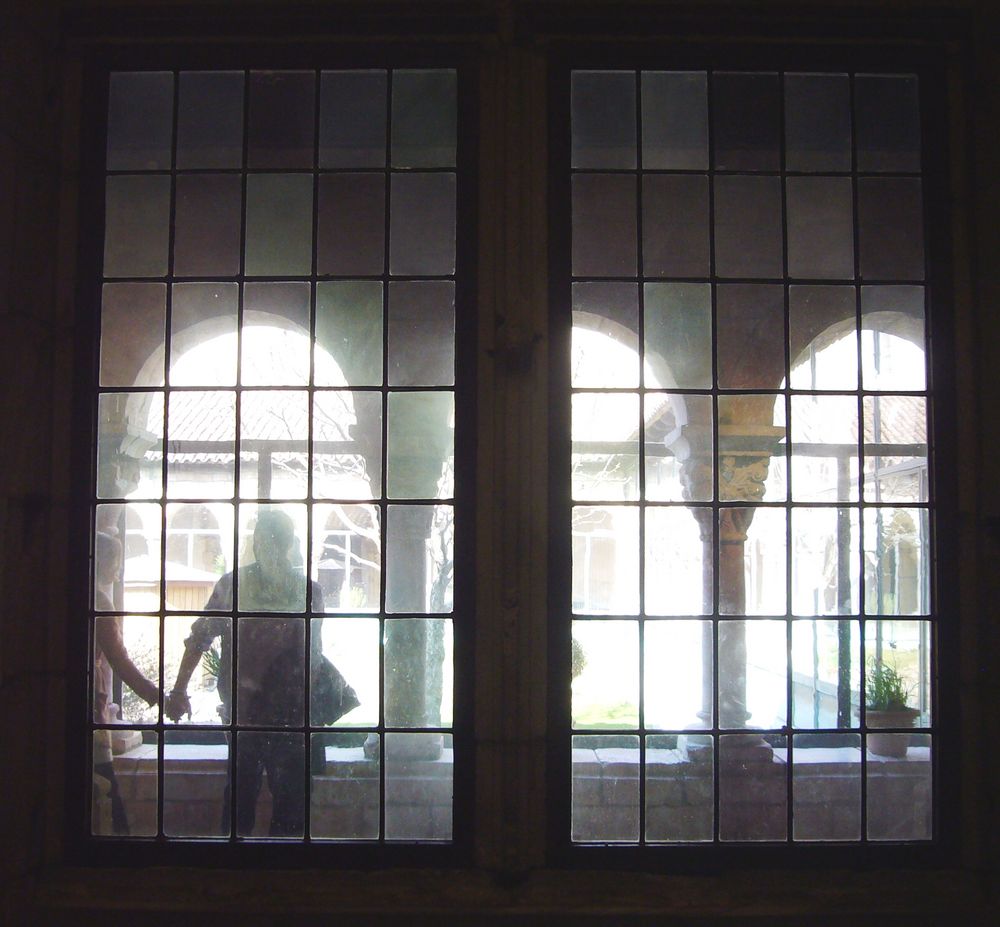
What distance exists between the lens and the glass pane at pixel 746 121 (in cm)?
257

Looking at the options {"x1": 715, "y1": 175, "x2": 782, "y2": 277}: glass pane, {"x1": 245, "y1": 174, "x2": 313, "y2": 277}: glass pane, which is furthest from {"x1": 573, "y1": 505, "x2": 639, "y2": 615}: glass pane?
{"x1": 245, "y1": 174, "x2": 313, "y2": 277}: glass pane

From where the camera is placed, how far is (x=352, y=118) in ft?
8.44

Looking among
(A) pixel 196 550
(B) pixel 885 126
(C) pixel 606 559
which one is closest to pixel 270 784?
(A) pixel 196 550

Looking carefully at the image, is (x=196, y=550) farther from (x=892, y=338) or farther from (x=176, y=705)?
(x=892, y=338)

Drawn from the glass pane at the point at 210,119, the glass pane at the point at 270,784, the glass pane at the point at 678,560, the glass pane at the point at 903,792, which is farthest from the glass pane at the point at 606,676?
the glass pane at the point at 210,119

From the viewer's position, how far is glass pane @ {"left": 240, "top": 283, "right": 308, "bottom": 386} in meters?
2.54

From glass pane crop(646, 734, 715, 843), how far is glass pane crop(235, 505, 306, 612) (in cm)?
107

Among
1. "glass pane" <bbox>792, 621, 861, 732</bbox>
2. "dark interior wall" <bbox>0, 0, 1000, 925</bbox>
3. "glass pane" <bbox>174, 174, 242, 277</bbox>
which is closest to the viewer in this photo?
"dark interior wall" <bbox>0, 0, 1000, 925</bbox>

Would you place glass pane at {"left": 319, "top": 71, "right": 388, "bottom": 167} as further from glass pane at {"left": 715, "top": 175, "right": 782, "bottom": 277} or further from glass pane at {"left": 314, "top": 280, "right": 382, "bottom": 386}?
glass pane at {"left": 715, "top": 175, "right": 782, "bottom": 277}

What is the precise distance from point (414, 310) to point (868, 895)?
82.7 inches

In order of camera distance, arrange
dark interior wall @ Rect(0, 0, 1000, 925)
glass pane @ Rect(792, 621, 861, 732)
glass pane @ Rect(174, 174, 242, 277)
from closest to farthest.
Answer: dark interior wall @ Rect(0, 0, 1000, 925), glass pane @ Rect(792, 621, 861, 732), glass pane @ Rect(174, 174, 242, 277)

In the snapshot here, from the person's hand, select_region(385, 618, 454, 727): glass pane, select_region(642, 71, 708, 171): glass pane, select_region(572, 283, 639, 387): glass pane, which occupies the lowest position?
the person's hand

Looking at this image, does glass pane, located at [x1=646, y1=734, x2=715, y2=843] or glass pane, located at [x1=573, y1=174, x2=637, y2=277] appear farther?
glass pane, located at [x1=573, y1=174, x2=637, y2=277]

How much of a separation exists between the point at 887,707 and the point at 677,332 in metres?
1.25
